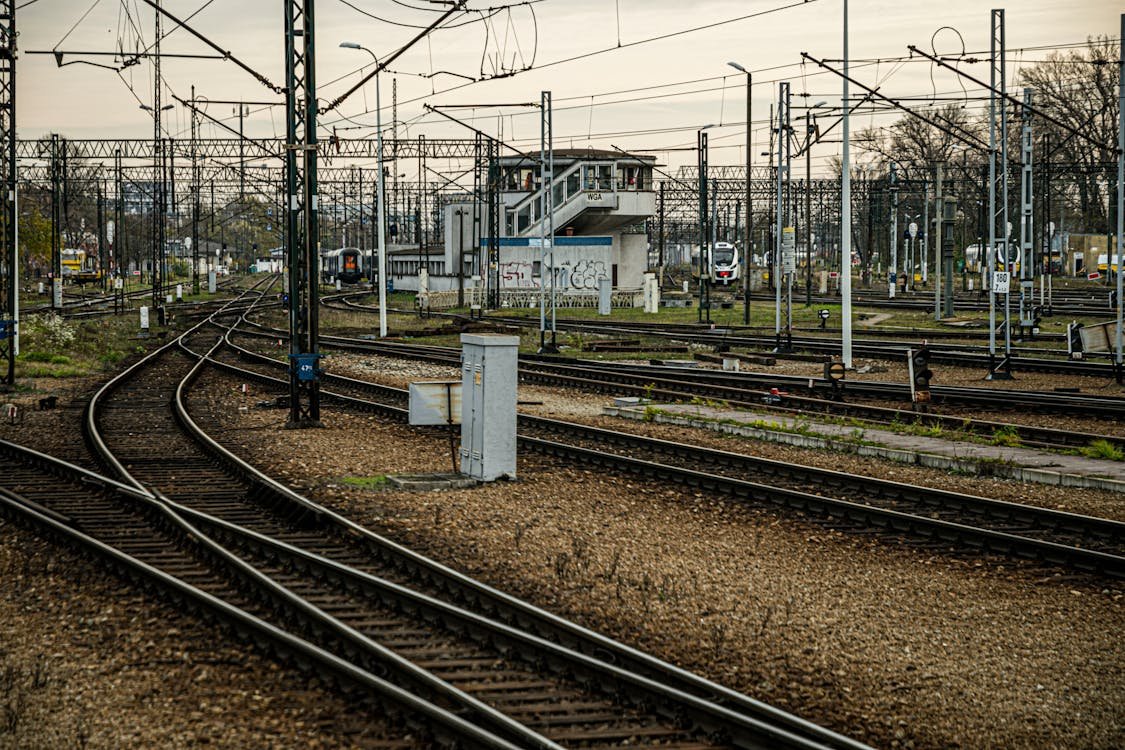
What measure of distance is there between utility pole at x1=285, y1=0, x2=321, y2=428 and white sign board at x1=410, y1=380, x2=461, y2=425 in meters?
4.74

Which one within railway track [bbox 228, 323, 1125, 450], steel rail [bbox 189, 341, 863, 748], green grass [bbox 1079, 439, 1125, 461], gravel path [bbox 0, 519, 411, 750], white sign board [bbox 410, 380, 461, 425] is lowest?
gravel path [bbox 0, 519, 411, 750]

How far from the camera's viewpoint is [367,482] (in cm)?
1546

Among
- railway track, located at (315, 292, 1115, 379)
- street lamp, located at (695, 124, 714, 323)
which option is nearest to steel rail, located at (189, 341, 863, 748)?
railway track, located at (315, 292, 1115, 379)

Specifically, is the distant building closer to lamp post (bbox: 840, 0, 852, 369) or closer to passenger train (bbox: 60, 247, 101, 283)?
lamp post (bbox: 840, 0, 852, 369)

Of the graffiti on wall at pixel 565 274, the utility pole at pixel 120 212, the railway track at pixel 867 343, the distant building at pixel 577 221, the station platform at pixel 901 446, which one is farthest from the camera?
the utility pole at pixel 120 212

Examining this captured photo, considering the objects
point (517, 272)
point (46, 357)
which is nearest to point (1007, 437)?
point (46, 357)

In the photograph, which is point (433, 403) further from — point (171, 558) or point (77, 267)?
point (77, 267)

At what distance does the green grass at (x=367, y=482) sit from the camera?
15250 mm

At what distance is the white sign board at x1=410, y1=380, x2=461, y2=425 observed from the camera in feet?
52.3

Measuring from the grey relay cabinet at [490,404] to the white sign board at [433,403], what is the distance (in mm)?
364

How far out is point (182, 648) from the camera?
28.6 feet

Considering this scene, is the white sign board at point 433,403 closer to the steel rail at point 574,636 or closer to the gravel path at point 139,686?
the steel rail at point 574,636

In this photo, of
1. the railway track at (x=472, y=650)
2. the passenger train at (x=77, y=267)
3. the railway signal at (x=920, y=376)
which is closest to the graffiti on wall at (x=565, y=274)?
the railway signal at (x=920, y=376)

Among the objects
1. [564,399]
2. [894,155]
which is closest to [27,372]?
[564,399]
